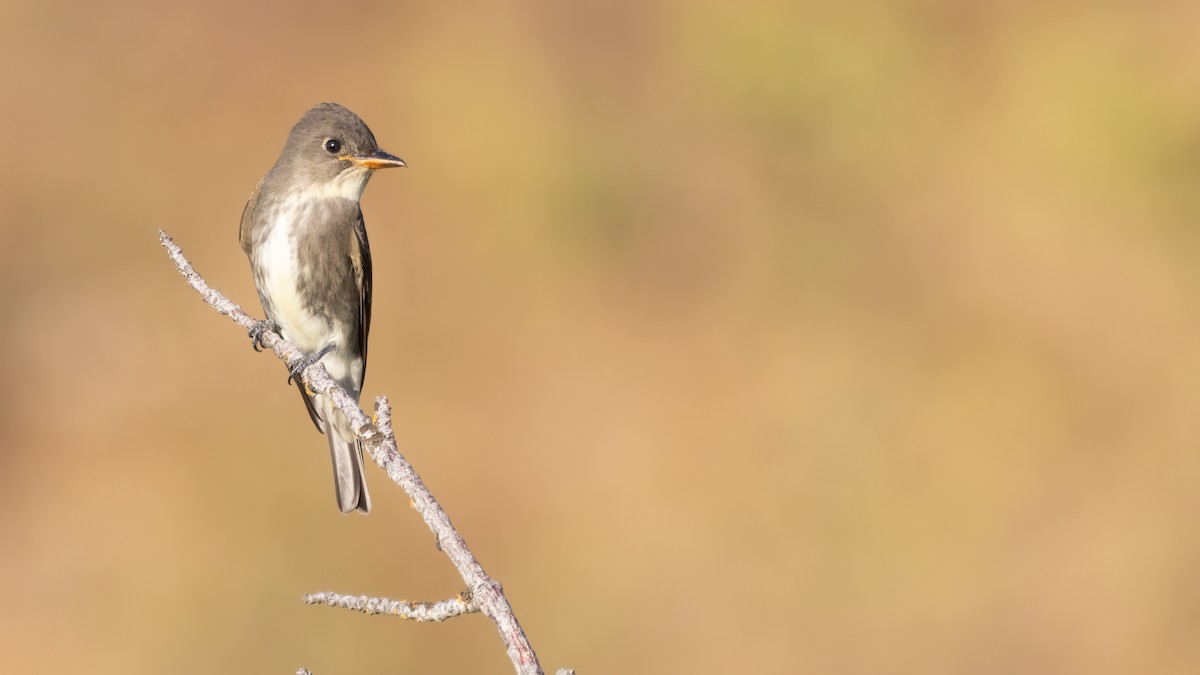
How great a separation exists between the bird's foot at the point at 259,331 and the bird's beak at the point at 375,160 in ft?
2.95

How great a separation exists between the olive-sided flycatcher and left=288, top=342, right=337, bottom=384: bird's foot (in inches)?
0.8

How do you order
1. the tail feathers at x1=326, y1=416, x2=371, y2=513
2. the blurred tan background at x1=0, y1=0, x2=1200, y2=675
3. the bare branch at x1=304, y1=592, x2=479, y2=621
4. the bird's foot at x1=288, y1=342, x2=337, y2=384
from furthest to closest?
the blurred tan background at x1=0, y1=0, x2=1200, y2=675
the tail feathers at x1=326, y1=416, x2=371, y2=513
the bird's foot at x1=288, y1=342, x2=337, y2=384
the bare branch at x1=304, y1=592, x2=479, y2=621

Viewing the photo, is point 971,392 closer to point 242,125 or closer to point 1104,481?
point 1104,481

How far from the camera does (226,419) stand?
580 inches

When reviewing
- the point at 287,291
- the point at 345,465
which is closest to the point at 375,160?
the point at 287,291

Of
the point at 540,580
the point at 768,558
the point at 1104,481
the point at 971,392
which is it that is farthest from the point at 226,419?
the point at 1104,481

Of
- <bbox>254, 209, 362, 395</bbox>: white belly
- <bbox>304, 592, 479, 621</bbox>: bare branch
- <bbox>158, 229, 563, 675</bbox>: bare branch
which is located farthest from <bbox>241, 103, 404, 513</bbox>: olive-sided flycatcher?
<bbox>304, 592, 479, 621</bbox>: bare branch

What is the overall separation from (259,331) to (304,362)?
22cm

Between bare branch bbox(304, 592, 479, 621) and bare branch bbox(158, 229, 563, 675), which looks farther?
bare branch bbox(304, 592, 479, 621)

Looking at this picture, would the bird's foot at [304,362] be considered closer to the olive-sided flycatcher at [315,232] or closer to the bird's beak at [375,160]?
the olive-sided flycatcher at [315,232]

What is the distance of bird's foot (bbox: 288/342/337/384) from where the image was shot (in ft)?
17.6

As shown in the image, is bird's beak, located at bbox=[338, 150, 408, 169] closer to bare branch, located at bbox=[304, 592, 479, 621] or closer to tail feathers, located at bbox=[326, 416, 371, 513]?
tail feathers, located at bbox=[326, 416, 371, 513]

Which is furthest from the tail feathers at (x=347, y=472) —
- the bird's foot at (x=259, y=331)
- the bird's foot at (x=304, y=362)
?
the bird's foot at (x=259, y=331)

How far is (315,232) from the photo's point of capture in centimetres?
671
